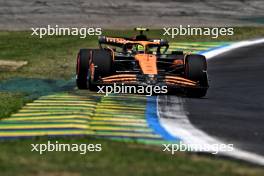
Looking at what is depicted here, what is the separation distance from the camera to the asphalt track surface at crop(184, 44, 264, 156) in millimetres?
11586

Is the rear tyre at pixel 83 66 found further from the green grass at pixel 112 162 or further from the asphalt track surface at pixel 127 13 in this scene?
the asphalt track surface at pixel 127 13

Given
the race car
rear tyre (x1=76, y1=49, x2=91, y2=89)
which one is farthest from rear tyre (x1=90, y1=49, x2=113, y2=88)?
rear tyre (x1=76, y1=49, x2=91, y2=89)

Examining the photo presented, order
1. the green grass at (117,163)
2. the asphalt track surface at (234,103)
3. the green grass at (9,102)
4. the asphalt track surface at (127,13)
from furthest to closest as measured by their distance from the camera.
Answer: the asphalt track surface at (127,13) < the green grass at (9,102) < the asphalt track surface at (234,103) < the green grass at (117,163)

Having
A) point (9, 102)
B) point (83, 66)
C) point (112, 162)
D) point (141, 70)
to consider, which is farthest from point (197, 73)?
point (112, 162)

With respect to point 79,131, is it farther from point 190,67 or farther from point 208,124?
point 190,67

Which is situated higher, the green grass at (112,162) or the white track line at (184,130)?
the white track line at (184,130)

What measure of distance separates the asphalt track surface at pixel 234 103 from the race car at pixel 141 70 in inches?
16.2

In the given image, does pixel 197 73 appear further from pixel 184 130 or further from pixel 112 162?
pixel 112 162

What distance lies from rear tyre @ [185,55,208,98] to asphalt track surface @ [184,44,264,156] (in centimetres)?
23

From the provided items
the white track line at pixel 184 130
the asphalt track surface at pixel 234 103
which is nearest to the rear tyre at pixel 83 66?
the white track line at pixel 184 130

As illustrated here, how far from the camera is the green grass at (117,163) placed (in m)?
8.91

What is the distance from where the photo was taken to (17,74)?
1881 cm

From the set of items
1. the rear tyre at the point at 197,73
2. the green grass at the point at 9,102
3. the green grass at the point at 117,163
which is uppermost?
the rear tyre at the point at 197,73

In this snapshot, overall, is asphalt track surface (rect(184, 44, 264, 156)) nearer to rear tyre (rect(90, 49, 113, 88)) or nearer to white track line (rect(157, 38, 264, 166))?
white track line (rect(157, 38, 264, 166))
